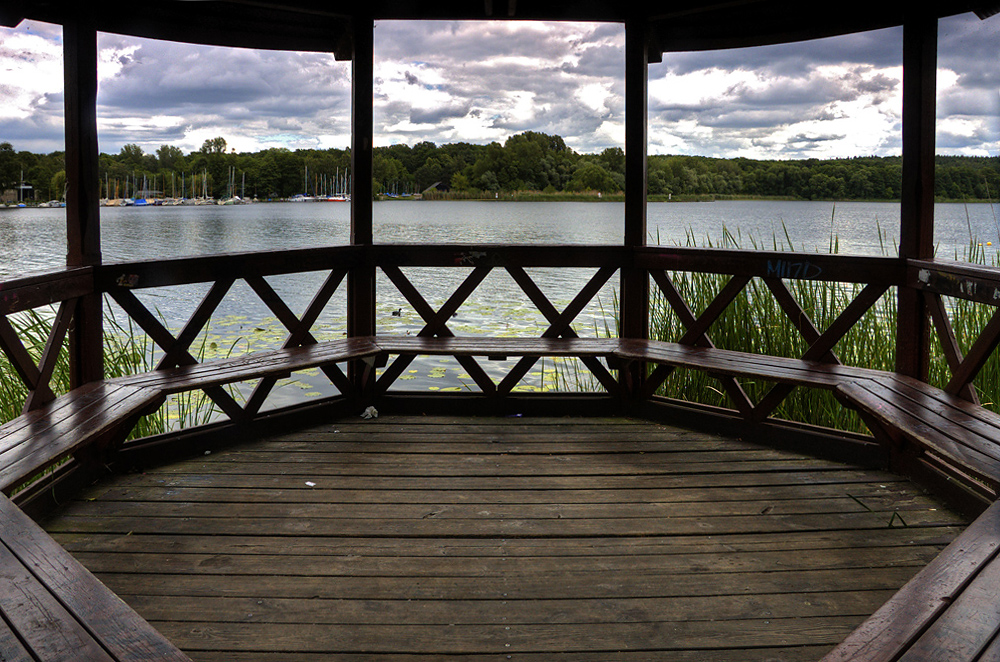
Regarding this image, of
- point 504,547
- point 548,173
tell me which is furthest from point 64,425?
point 548,173

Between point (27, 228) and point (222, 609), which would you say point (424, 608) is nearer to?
point (222, 609)

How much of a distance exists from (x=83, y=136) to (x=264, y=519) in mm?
1967

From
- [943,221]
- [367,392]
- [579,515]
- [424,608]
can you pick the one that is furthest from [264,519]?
[943,221]

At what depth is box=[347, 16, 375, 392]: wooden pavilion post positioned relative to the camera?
4.68m

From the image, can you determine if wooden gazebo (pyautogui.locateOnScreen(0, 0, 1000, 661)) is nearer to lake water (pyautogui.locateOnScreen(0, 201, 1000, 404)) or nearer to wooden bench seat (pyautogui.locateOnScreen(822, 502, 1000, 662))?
wooden bench seat (pyautogui.locateOnScreen(822, 502, 1000, 662))

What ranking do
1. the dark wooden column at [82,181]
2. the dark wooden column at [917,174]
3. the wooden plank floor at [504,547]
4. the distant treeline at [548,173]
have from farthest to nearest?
the distant treeline at [548,173] → the dark wooden column at [917,174] → the dark wooden column at [82,181] → the wooden plank floor at [504,547]

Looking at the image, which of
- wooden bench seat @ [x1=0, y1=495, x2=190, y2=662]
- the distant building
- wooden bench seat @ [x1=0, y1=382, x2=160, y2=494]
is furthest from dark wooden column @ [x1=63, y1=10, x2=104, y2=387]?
the distant building

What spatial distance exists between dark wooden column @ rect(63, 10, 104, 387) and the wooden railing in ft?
0.29

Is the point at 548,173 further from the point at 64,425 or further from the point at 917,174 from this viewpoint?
the point at 64,425

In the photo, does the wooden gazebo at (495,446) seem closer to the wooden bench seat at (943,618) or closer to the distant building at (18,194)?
the wooden bench seat at (943,618)

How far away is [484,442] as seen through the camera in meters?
4.36

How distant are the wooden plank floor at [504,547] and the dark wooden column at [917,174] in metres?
0.67

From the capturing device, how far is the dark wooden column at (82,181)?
3.64m

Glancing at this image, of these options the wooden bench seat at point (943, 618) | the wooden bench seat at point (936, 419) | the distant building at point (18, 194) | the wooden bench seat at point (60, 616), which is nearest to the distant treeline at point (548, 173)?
the distant building at point (18, 194)
